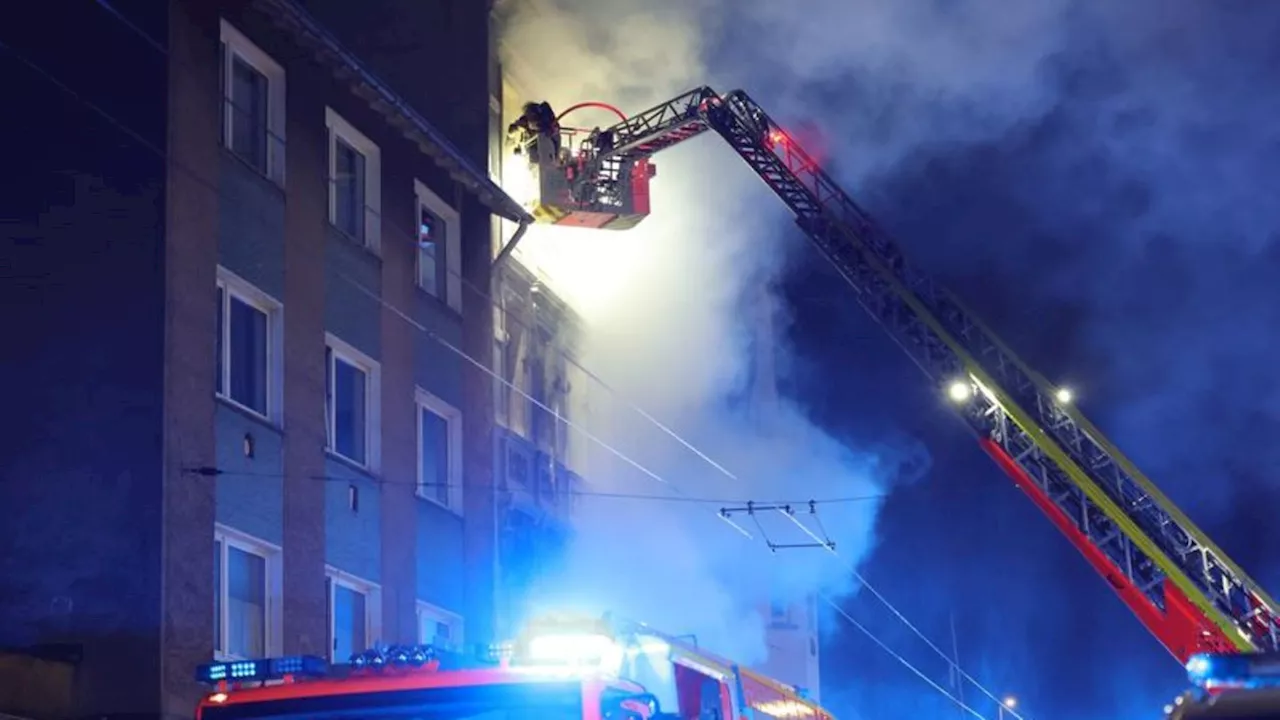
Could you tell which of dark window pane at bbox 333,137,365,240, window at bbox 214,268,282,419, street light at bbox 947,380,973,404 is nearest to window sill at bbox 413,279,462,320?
dark window pane at bbox 333,137,365,240

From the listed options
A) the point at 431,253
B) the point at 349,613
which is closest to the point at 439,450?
the point at 431,253

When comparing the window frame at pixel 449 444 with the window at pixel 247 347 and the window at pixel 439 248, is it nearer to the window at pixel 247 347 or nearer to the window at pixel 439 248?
the window at pixel 439 248

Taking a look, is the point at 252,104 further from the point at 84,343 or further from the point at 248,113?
the point at 84,343

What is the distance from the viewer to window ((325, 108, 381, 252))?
19.8 m

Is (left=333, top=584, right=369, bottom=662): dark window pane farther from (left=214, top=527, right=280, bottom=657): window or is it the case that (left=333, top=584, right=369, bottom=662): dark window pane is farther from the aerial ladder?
the aerial ladder

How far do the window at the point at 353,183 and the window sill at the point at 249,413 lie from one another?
9.50ft

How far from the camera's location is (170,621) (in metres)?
15.0

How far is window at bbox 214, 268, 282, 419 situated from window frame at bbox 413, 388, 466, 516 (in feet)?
10.7

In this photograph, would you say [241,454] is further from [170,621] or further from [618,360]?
[618,360]

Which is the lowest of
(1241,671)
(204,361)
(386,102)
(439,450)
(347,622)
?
(1241,671)

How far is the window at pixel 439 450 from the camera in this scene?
2109 cm

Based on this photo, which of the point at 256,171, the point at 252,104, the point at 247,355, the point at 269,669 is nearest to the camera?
the point at 269,669

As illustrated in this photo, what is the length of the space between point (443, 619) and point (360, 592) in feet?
6.93

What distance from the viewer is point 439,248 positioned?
74.1ft
